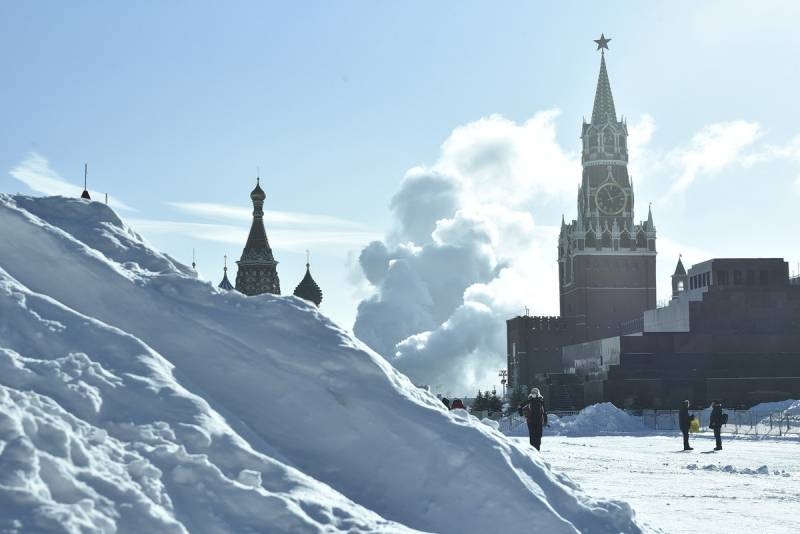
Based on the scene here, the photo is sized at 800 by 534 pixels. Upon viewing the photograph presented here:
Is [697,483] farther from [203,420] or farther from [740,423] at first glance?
[740,423]

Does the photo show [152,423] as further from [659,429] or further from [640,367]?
[640,367]

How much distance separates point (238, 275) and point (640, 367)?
223ft

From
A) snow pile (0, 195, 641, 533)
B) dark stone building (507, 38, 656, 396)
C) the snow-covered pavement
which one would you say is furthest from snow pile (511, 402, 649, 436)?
dark stone building (507, 38, 656, 396)

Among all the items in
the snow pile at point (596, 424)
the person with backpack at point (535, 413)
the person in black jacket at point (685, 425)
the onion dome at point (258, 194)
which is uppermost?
the onion dome at point (258, 194)

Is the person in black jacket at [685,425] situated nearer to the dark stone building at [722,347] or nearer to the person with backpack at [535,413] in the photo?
the person with backpack at [535,413]

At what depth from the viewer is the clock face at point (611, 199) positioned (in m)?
144

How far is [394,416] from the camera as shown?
9.98m

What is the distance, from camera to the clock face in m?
144

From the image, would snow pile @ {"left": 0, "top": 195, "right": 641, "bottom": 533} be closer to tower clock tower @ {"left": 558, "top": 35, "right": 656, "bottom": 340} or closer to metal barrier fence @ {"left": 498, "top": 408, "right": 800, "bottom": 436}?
metal barrier fence @ {"left": 498, "top": 408, "right": 800, "bottom": 436}

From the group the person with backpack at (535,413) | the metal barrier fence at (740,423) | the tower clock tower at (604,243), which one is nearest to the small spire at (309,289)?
the tower clock tower at (604,243)

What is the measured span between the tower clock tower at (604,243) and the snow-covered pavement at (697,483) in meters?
105

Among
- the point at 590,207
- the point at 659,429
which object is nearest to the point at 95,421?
the point at 659,429

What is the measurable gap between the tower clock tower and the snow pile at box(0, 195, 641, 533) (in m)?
128

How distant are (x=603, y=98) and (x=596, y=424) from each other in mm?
104461
